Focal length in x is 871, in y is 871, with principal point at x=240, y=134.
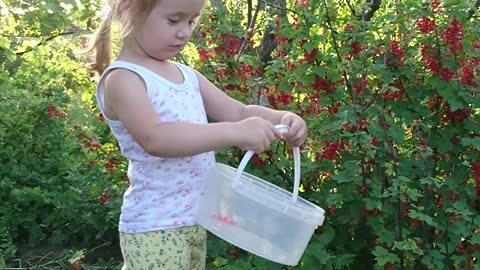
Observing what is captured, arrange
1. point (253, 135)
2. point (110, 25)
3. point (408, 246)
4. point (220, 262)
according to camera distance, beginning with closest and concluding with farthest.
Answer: point (253, 135), point (110, 25), point (408, 246), point (220, 262)

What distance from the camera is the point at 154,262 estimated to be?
2.15 m

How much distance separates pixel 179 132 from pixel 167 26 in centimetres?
28

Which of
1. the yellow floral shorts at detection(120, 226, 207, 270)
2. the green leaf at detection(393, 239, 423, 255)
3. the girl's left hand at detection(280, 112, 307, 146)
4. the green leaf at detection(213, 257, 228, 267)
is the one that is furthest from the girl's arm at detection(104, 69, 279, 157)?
the green leaf at detection(213, 257, 228, 267)

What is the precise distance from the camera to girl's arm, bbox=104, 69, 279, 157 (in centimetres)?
197

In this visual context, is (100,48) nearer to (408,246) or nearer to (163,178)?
(163,178)

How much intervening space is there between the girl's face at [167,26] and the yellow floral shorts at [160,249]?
45cm

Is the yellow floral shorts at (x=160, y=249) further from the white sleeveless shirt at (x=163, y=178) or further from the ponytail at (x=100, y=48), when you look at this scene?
the ponytail at (x=100, y=48)

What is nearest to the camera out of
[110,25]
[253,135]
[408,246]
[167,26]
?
[253,135]

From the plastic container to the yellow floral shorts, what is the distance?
0.21 feet

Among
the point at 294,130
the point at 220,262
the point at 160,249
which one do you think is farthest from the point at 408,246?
the point at 160,249

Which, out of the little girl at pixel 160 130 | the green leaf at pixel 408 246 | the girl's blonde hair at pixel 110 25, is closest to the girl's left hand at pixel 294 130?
the little girl at pixel 160 130

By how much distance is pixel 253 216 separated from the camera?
6.86ft

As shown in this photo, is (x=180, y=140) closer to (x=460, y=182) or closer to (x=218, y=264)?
(x=218, y=264)

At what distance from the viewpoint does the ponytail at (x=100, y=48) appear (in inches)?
90.7
